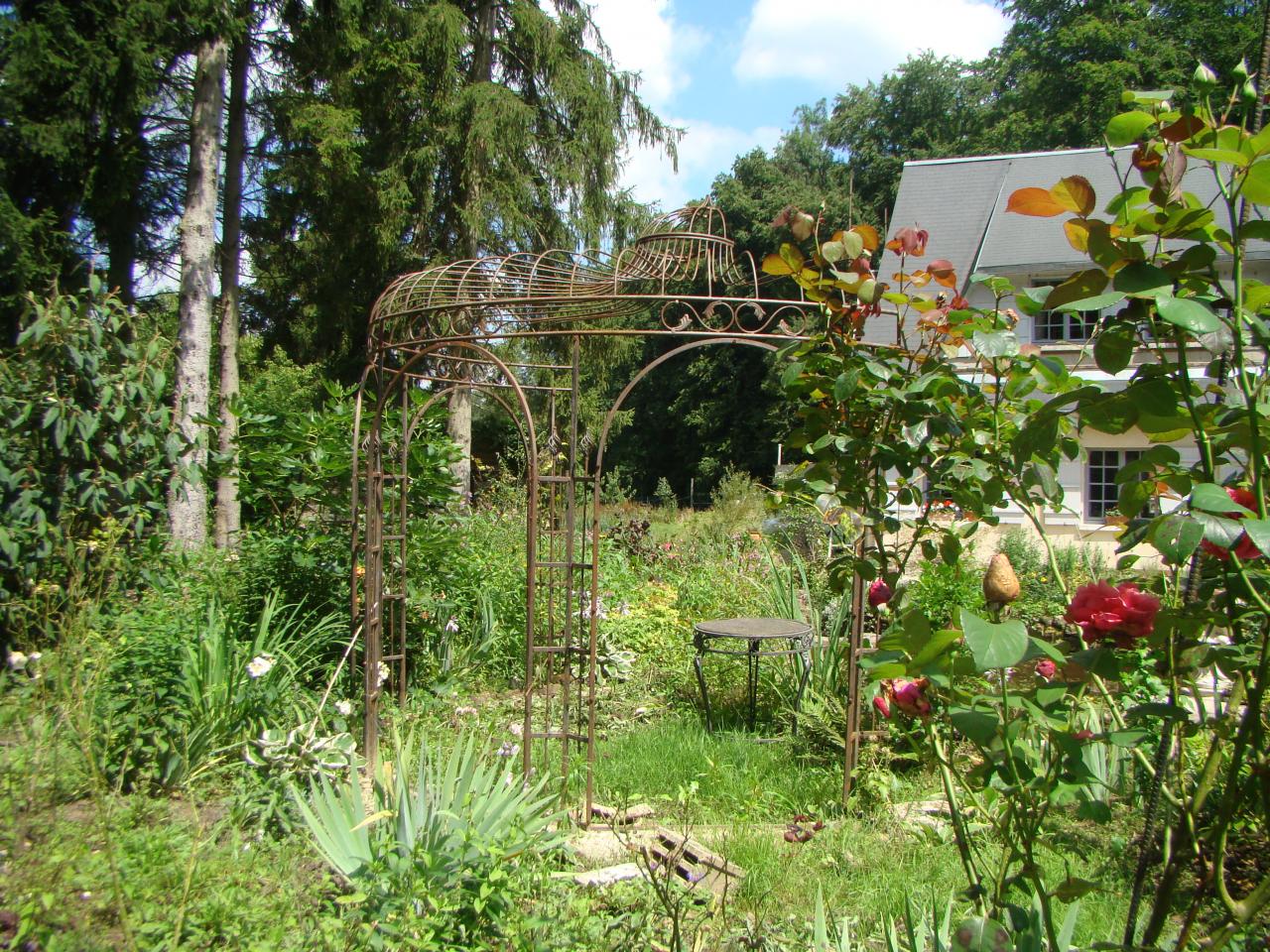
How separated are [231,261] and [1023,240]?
1191cm

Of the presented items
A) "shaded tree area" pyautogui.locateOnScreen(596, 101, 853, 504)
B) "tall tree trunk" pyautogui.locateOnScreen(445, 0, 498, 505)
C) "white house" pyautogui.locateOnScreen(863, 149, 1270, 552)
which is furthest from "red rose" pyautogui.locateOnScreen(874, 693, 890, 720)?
"shaded tree area" pyautogui.locateOnScreen(596, 101, 853, 504)

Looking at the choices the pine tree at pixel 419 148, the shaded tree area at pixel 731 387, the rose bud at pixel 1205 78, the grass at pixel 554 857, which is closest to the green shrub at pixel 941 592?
the grass at pixel 554 857

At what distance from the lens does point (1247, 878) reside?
2.74m

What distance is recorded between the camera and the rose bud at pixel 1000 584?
48.5 inches

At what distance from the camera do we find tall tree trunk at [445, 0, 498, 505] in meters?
10.7

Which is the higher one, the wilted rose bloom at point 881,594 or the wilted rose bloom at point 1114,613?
the wilted rose bloom at point 1114,613

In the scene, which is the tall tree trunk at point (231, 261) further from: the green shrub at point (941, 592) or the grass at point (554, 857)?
the green shrub at point (941, 592)

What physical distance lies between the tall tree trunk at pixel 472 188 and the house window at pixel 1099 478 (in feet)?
31.1

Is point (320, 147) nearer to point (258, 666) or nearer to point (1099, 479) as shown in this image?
point (258, 666)

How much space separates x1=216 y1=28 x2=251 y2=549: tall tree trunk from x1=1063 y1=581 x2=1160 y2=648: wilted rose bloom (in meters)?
7.74

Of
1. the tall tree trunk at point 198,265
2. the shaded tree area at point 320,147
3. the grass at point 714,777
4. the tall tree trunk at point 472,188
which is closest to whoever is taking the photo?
the grass at point 714,777

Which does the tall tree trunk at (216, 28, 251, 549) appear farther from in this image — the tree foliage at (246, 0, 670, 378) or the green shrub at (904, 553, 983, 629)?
→ the green shrub at (904, 553, 983, 629)

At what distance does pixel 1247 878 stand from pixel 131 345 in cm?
585

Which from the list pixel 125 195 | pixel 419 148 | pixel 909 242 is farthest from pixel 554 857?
pixel 419 148
